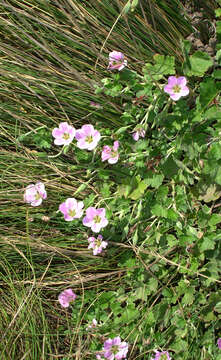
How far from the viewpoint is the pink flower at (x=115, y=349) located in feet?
5.68

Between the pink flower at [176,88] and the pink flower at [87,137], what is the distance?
33cm

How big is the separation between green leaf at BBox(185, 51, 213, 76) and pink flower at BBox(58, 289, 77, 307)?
43.0 inches

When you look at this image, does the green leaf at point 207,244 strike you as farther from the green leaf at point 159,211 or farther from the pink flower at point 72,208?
the pink flower at point 72,208

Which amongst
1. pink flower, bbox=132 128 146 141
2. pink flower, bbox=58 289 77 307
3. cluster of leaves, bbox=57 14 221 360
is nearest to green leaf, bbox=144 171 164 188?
cluster of leaves, bbox=57 14 221 360

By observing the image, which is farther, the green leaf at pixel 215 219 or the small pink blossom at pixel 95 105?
the small pink blossom at pixel 95 105

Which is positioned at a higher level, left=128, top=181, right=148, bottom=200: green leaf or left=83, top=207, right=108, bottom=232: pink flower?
left=128, top=181, right=148, bottom=200: green leaf

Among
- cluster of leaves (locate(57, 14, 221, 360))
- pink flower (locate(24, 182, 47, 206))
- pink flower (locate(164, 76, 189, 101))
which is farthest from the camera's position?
pink flower (locate(24, 182, 47, 206))

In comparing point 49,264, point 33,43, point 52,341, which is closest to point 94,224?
point 49,264

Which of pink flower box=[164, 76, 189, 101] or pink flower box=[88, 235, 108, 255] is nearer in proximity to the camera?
pink flower box=[164, 76, 189, 101]

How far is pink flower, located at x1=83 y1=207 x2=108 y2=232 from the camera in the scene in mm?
1638

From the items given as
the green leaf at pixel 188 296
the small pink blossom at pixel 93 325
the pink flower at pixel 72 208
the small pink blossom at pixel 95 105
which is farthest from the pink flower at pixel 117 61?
the small pink blossom at pixel 93 325

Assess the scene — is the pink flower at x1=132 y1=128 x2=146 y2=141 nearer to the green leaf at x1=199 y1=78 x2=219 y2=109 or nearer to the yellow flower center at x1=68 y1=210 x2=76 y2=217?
the green leaf at x1=199 y1=78 x2=219 y2=109

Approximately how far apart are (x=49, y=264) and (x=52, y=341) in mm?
395

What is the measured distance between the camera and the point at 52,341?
195 centimetres
